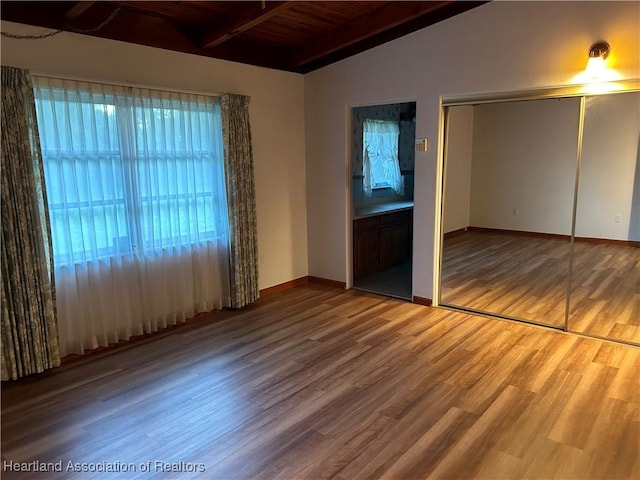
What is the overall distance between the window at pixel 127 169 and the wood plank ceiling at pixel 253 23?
45 centimetres

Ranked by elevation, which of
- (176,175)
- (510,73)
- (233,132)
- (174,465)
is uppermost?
(510,73)

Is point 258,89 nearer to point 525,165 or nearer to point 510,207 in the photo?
point 525,165

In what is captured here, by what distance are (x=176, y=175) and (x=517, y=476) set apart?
3464mm

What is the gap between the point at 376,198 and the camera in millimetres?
6285

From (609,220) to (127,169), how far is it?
4.27 meters

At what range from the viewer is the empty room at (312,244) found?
257 cm

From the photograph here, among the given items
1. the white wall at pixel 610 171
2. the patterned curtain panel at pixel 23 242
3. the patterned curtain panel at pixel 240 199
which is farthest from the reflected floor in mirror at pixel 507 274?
the patterned curtain panel at pixel 23 242

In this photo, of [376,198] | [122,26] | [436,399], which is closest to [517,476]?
[436,399]

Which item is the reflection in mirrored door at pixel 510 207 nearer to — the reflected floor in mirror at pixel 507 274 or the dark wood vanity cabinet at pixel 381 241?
the reflected floor in mirror at pixel 507 274

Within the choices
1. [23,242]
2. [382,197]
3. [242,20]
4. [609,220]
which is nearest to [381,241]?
[382,197]

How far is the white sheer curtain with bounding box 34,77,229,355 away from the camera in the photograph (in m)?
3.34

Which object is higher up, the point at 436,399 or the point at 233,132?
the point at 233,132

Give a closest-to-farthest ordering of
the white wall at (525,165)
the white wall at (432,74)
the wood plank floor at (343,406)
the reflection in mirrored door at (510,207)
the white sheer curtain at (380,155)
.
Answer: the wood plank floor at (343,406), the white wall at (432,74), the white wall at (525,165), the reflection in mirrored door at (510,207), the white sheer curtain at (380,155)

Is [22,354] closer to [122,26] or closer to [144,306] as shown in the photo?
[144,306]
